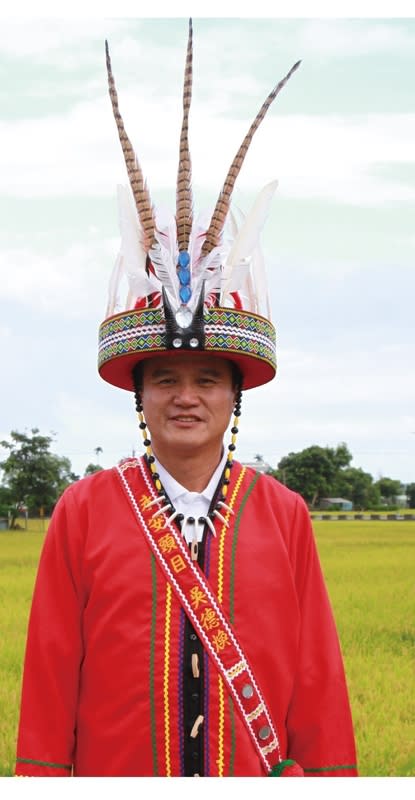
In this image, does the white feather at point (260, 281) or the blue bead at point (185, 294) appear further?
the white feather at point (260, 281)

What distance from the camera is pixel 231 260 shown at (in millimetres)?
2588

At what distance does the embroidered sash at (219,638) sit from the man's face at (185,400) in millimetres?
301

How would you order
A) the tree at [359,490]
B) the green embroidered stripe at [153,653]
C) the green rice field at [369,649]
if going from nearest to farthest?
the green embroidered stripe at [153,653] → the green rice field at [369,649] → the tree at [359,490]

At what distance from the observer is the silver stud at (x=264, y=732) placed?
7.86ft

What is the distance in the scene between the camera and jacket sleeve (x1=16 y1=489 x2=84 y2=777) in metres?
2.39

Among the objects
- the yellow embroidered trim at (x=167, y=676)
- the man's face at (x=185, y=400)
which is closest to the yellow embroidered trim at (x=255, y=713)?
the yellow embroidered trim at (x=167, y=676)

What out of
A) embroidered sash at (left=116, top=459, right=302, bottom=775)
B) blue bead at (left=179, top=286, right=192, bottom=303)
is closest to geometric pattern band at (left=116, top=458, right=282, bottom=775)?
embroidered sash at (left=116, top=459, right=302, bottom=775)

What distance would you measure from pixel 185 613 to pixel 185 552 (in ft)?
0.58

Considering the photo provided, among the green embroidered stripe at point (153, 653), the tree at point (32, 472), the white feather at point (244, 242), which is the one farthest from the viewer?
the tree at point (32, 472)

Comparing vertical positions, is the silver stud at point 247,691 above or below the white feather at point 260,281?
below

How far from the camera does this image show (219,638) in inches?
93.7

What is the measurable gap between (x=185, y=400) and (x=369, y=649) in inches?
207

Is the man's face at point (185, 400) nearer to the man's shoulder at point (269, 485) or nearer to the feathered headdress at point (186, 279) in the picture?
the feathered headdress at point (186, 279)

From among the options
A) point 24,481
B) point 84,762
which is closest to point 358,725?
point 84,762
